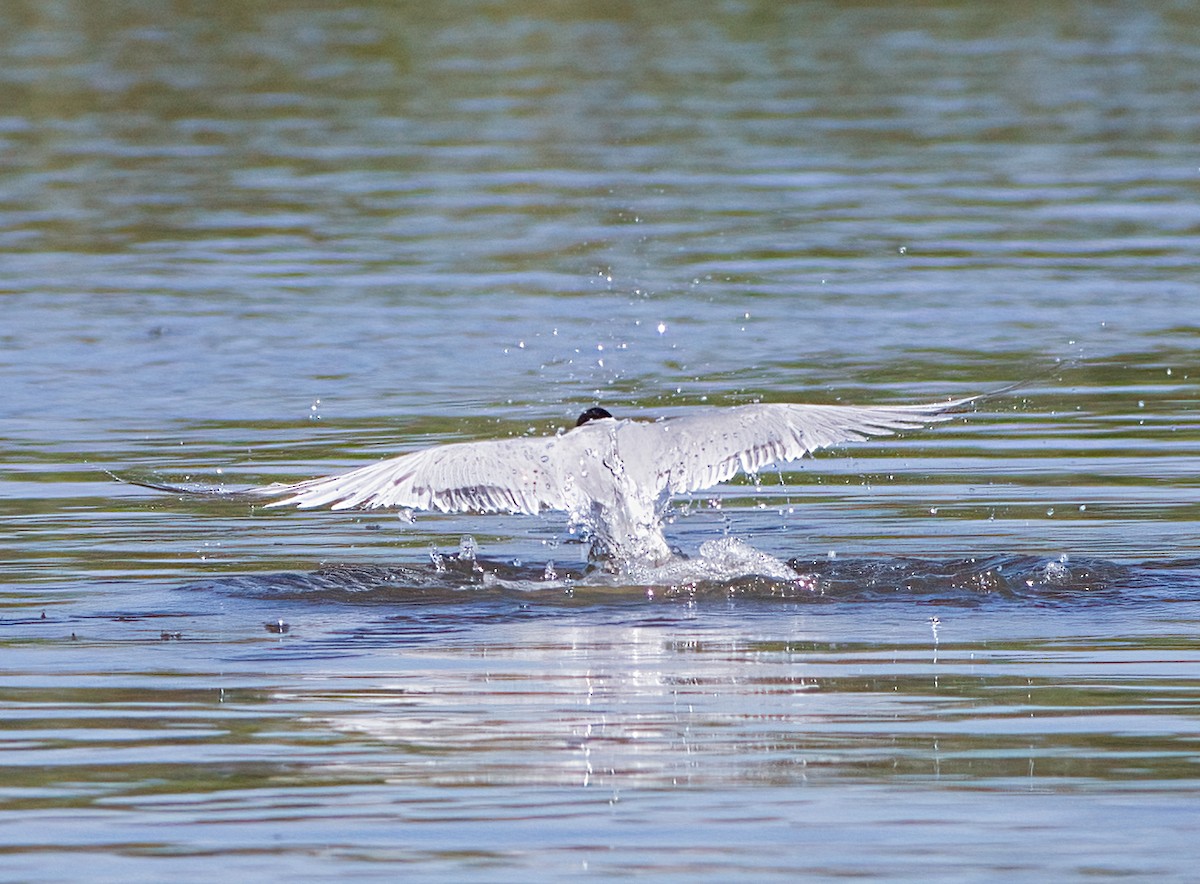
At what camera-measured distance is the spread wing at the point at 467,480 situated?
10797 mm

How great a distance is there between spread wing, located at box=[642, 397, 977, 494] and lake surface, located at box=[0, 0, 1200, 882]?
487 millimetres

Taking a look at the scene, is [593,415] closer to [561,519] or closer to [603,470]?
[603,470]

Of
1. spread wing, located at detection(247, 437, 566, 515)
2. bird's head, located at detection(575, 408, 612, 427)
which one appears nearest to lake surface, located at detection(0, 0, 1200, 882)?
spread wing, located at detection(247, 437, 566, 515)

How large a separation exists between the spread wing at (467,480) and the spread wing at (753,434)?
1.73 feet

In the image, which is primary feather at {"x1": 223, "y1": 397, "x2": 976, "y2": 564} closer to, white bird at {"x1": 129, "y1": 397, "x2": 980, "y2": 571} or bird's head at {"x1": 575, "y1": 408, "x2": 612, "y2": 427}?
white bird at {"x1": 129, "y1": 397, "x2": 980, "y2": 571}

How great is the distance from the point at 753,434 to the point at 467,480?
1302 millimetres

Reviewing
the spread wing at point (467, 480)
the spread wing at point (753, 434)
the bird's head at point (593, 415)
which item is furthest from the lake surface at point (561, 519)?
the bird's head at point (593, 415)

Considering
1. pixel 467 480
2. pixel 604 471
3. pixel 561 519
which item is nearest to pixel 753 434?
pixel 604 471

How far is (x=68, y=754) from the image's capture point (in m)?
7.69

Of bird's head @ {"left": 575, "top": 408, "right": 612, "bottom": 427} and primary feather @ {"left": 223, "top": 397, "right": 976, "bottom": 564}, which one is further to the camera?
bird's head @ {"left": 575, "top": 408, "right": 612, "bottom": 427}

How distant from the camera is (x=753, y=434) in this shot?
36.3ft

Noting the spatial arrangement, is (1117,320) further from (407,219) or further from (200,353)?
(407,219)

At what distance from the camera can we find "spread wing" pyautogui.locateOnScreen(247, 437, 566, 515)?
1080cm

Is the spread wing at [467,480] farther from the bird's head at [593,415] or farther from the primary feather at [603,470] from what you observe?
the bird's head at [593,415]
